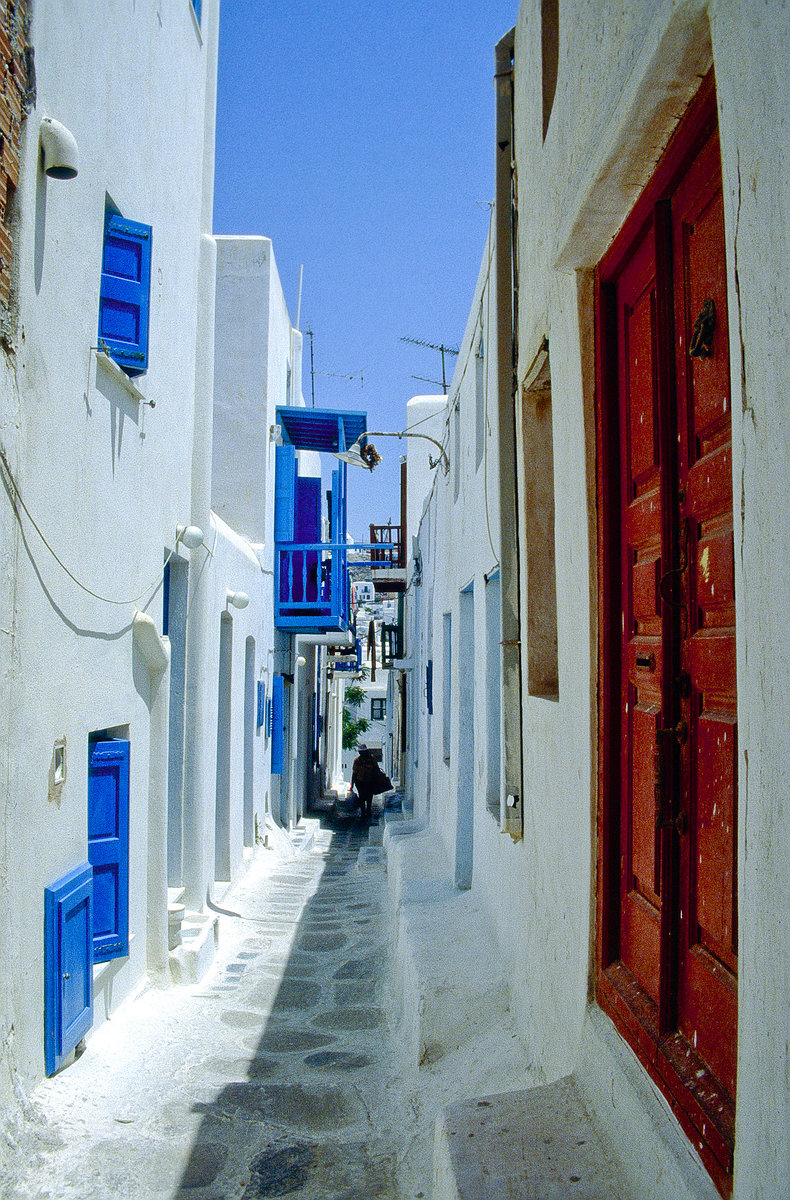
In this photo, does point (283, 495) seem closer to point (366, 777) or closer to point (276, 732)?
point (276, 732)

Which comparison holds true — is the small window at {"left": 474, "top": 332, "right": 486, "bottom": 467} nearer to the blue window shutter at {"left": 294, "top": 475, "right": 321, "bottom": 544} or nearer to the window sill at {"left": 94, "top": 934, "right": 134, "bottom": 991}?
the window sill at {"left": 94, "top": 934, "right": 134, "bottom": 991}

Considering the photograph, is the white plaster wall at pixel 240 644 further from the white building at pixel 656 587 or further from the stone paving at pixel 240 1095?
the white building at pixel 656 587

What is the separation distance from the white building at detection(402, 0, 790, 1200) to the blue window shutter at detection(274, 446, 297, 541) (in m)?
9.91

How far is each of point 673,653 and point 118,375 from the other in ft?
13.1

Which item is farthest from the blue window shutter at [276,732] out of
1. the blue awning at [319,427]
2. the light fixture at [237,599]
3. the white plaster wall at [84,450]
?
the white plaster wall at [84,450]

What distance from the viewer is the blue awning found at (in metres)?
14.8

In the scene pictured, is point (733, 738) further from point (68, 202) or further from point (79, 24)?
point (79, 24)

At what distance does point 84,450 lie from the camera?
15.9 ft

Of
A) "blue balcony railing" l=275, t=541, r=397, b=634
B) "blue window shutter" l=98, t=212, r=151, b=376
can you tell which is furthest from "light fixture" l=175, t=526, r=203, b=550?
"blue balcony railing" l=275, t=541, r=397, b=634

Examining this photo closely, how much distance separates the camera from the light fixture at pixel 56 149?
4066 mm

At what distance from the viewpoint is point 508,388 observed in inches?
196

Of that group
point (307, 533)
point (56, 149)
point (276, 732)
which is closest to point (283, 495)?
point (307, 533)

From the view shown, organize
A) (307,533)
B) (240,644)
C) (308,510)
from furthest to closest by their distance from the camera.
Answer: (308,510), (307,533), (240,644)

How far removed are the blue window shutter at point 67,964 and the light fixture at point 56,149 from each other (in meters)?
3.33
